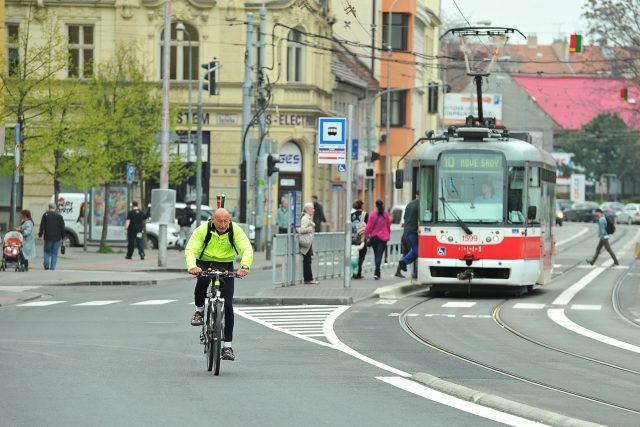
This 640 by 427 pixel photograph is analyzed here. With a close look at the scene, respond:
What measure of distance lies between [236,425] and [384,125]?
73.9m

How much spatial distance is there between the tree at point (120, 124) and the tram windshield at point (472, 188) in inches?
795

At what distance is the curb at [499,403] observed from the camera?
11380mm

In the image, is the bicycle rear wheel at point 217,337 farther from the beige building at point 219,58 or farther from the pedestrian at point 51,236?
the beige building at point 219,58

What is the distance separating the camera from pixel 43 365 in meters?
15.8

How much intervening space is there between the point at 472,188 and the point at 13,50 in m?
29.4

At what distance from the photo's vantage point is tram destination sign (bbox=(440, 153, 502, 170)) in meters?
28.6

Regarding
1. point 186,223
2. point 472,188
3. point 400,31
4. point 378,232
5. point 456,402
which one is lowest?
point 456,402

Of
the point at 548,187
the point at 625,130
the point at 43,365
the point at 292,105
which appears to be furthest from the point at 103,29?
the point at 625,130

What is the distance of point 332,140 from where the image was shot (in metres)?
28.7

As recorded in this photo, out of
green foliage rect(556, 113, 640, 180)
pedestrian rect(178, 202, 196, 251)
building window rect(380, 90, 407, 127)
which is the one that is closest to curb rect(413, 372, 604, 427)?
pedestrian rect(178, 202, 196, 251)

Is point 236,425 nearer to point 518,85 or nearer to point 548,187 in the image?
point 548,187

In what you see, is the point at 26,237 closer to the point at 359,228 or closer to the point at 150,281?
the point at 150,281

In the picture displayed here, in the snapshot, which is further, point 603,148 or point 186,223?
point 603,148

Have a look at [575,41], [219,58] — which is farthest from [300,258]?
[219,58]
